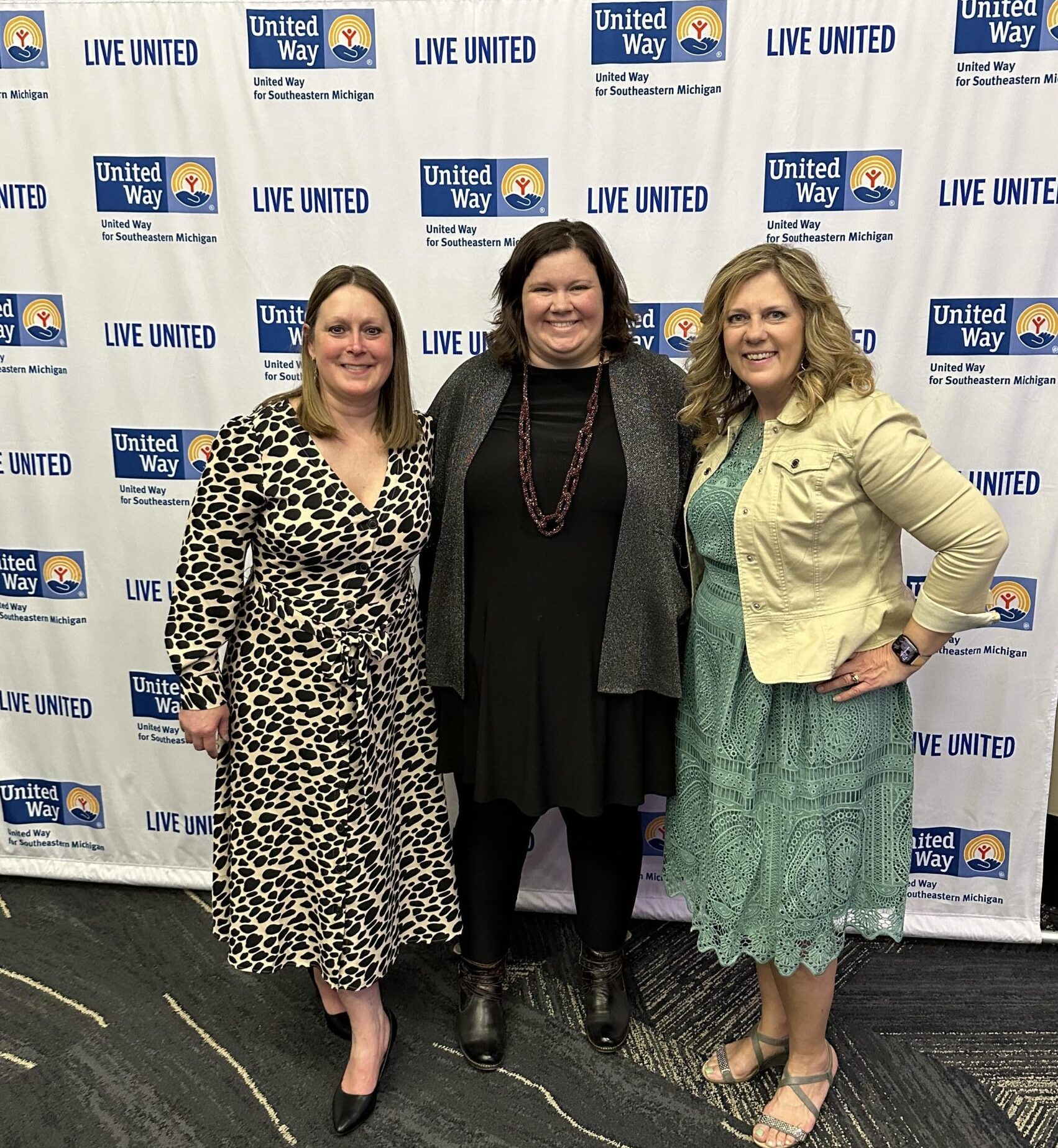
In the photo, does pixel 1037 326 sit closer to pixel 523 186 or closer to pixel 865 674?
pixel 865 674

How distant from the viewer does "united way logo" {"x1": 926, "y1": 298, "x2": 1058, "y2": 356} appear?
7.52 feet

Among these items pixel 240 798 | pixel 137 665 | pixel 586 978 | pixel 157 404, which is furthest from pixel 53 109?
pixel 586 978

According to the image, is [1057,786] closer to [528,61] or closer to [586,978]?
[586,978]

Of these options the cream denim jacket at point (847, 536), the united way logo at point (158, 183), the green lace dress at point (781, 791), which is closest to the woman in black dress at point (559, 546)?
the green lace dress at point (781, 791)

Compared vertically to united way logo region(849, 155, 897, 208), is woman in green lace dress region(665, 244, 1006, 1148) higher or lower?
lower

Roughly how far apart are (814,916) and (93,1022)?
65.1 inches

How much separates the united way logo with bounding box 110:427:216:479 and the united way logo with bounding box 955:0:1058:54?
81.2 inches

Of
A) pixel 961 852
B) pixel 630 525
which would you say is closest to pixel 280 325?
pixel 630 525

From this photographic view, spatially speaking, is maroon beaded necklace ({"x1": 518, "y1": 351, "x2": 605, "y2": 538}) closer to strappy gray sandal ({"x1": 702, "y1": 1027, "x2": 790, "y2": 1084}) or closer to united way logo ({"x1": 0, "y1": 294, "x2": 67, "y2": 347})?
strappy gray sandal ({"x1": 702, "y1": 1027, "x2": 790, "y2": 1084})

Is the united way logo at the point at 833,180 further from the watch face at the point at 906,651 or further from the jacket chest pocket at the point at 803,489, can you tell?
the watch face at the point at 906,651

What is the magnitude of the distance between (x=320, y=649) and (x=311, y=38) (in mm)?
1535

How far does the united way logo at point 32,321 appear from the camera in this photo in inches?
99.6

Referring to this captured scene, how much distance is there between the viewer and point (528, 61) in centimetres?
227

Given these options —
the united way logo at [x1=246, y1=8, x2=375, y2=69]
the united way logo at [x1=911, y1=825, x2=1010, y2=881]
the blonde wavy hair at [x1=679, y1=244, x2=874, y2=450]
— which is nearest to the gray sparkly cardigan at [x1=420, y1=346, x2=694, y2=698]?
the blonde wavy hair at [x1=679, y1=244, x2=874, y2=450]
